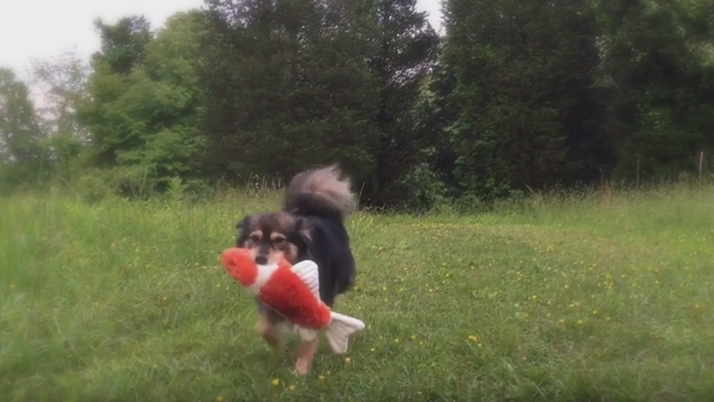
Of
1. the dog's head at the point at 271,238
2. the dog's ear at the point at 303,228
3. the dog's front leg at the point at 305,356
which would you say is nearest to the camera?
the dog's head at the point at 271,238

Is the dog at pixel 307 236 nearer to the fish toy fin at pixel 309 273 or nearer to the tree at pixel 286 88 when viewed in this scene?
the fish toy fin at pixel 309 273

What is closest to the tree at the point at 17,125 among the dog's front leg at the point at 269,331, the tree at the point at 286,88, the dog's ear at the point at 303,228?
the dog's front leg at the point at 269,331

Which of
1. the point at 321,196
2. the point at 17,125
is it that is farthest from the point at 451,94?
the point at 321,196

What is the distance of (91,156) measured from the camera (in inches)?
1252

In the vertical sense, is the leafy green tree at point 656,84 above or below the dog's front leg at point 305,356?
above

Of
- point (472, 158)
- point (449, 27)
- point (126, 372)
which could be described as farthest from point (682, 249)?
point (449, 27)

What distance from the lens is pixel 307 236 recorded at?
16.5 ft

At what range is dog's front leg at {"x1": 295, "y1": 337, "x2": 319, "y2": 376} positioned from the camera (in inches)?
199

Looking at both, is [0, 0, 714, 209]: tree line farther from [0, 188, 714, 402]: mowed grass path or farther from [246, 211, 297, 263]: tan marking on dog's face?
[246, 211, 297, 263]: tan marking on dog's face

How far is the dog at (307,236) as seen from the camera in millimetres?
4770

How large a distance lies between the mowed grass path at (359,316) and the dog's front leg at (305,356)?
8 cm

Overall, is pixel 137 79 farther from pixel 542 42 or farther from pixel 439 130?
pixel 542 42

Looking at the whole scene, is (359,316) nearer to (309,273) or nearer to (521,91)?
(309,273)

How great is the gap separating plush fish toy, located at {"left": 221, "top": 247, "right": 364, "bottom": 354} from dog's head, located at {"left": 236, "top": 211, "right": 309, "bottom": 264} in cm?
6
